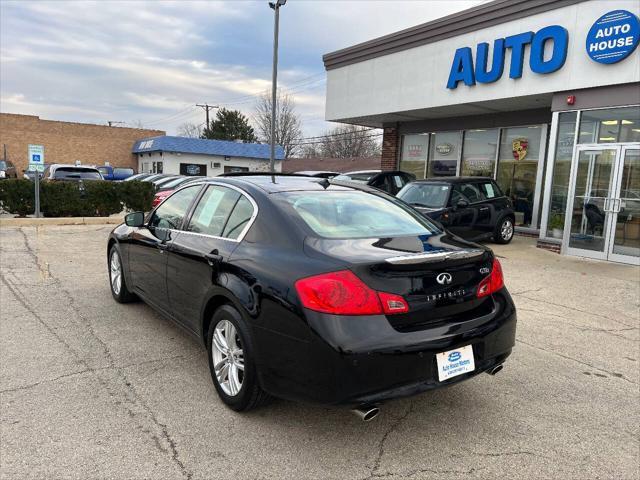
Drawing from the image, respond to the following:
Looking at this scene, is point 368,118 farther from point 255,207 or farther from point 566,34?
point 255,207

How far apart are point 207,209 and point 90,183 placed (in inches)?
429

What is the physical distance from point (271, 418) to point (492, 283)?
1.67m

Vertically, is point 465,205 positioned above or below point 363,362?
above

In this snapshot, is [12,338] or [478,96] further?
[478,96]

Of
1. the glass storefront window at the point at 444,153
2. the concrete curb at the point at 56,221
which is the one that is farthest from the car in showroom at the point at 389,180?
the concrete curb at the point at 56,221

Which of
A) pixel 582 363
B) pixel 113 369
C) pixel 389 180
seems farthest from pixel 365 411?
pixel 389 180

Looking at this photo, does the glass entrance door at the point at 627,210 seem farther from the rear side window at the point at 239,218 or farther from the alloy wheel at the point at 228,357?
the alloy wheel at the point at 228,357

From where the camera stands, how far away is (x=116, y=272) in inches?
218

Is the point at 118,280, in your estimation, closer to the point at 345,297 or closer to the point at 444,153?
the point at 345,297

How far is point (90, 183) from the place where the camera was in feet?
43.5

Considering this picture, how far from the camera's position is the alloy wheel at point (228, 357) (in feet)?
10.2

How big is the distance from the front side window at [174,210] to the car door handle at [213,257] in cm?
89

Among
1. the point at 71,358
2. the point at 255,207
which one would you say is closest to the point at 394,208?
the point at 255,207

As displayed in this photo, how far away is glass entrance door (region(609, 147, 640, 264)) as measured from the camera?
29.2 feet
